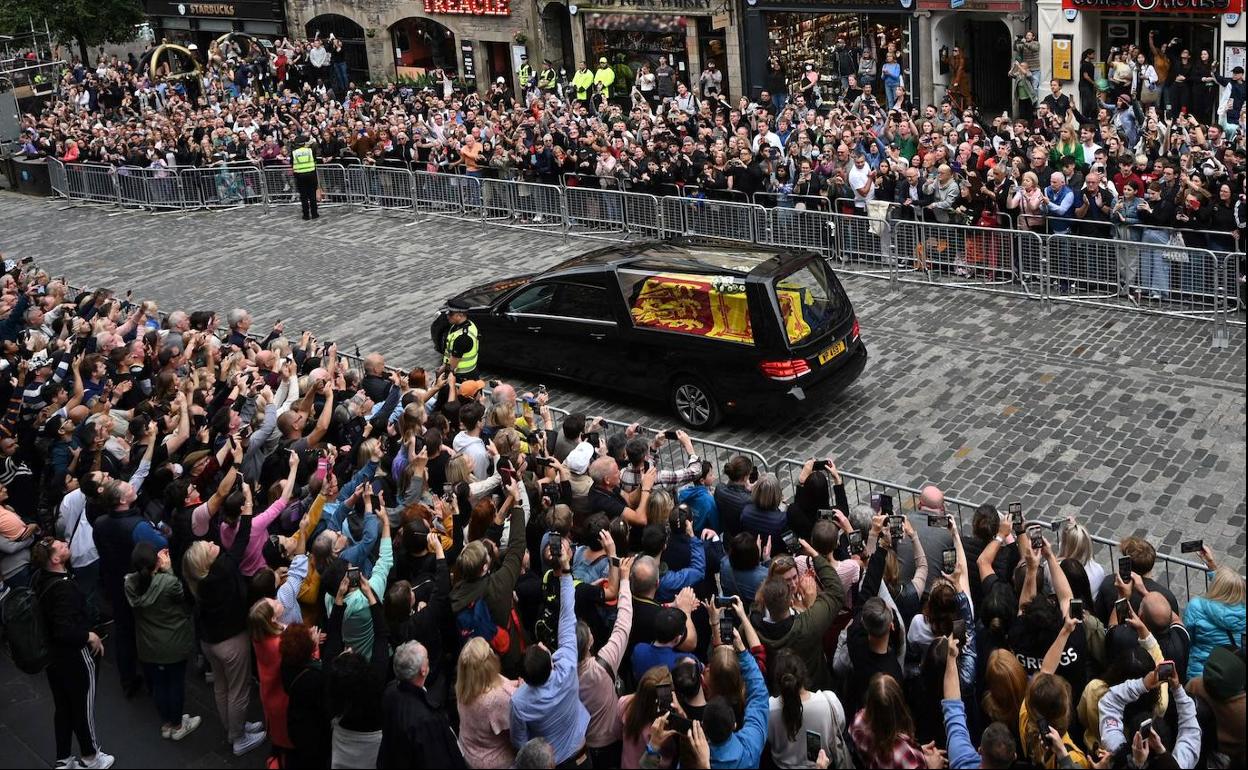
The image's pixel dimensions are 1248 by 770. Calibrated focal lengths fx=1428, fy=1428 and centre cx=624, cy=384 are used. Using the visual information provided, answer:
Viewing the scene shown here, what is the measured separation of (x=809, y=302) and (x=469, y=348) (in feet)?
11.5

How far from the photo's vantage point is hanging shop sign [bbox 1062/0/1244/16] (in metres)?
22.7

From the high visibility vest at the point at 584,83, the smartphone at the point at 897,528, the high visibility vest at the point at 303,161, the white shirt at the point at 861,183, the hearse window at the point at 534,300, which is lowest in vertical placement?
the smartphone at the point at 897,528

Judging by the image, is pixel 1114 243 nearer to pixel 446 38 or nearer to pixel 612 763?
pixel 612 763

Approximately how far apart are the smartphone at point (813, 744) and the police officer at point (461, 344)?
26.7ft

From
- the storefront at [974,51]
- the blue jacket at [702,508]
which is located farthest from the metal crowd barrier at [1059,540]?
the storefront at [974,51]

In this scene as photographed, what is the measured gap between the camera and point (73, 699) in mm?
8656

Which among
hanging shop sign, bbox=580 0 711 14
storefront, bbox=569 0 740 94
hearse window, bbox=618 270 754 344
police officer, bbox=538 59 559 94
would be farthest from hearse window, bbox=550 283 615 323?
police officer, bbox=538 59 559 94

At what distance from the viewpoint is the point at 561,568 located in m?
7.88

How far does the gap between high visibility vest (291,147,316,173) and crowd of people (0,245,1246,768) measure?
13.1m

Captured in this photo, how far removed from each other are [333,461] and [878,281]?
908 cm

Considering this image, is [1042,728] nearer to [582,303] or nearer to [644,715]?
[644,715]

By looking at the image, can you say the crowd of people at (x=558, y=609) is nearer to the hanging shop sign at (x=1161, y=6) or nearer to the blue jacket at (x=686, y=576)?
the blue jacket at (x=686, y=576)

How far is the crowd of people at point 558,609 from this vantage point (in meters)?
6.81

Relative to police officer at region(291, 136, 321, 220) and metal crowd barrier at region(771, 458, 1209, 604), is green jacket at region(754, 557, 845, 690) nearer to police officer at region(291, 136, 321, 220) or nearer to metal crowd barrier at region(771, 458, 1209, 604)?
metal crowd barrier at region(771, 458, 1209, 604)
